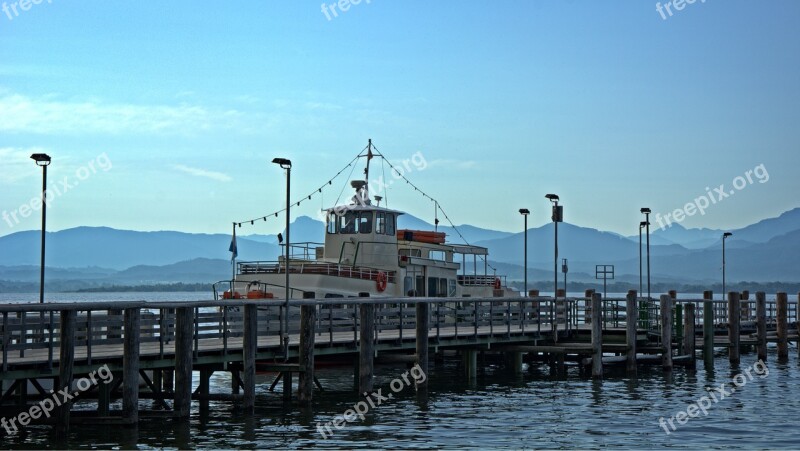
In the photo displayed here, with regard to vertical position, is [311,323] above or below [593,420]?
above

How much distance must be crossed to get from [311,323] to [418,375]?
17.5ft

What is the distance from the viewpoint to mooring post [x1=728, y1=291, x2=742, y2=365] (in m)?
39.4

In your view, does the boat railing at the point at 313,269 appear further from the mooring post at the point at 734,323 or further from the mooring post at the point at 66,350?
the mooring post at the point at 66,350

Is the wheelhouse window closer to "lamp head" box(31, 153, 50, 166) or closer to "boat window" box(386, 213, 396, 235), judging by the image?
"boat window" box(386, 213, 396, 235)

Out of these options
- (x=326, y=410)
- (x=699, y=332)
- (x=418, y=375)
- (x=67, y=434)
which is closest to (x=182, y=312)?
(x=67, y=434)

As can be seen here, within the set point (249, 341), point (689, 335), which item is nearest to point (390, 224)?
point (689, 335)

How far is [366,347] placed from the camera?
27422mm

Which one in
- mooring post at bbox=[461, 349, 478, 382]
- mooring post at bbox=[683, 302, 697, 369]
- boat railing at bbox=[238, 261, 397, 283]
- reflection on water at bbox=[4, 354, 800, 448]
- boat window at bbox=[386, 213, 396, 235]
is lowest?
reflection on water at bbox=[4, 354, 800, 448]

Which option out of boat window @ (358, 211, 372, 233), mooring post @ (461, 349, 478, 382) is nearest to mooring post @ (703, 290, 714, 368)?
mooring post @ (461, 349, 478, 382)

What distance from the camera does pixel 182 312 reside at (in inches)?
888

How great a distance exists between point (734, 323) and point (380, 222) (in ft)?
43.1

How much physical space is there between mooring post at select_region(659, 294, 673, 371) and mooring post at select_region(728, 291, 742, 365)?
4549mm

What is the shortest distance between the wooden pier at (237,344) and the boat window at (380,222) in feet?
21.6

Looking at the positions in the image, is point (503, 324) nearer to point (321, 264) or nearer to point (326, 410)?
point (321, 264)
